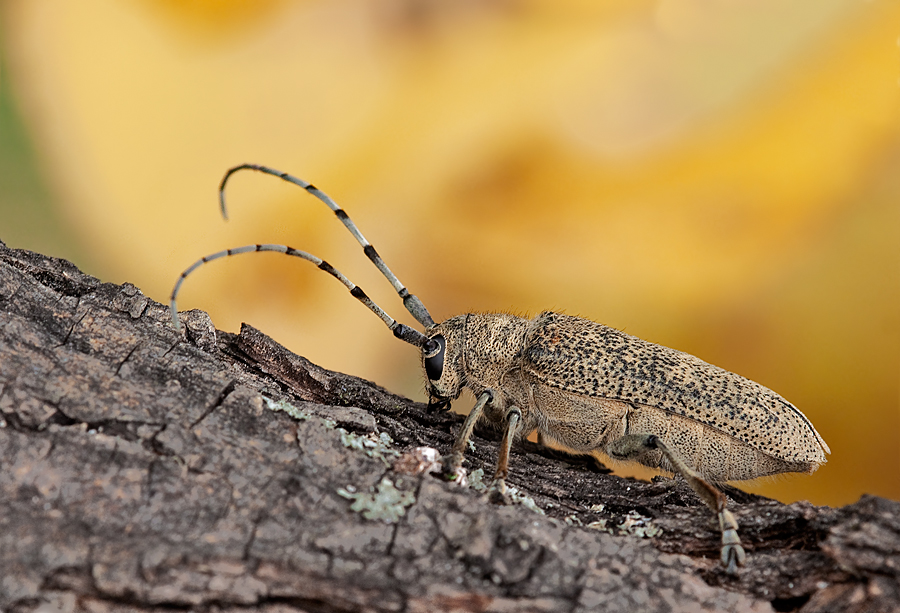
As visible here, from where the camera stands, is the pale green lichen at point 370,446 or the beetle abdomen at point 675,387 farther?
the beetle abdomen at point 675,387

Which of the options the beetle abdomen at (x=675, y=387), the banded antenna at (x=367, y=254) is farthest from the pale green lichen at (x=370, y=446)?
the beetle abdomen at (x=675, y=387)

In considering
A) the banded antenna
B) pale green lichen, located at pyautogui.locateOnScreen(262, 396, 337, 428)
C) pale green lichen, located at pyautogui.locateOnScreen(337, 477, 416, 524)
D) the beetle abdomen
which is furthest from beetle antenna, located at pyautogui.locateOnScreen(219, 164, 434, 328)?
pale green lichen, located at pyautogui.locateOnScreen(337, 477, 416, 524)

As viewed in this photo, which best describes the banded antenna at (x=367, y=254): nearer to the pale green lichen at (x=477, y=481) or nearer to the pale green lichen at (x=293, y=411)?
the pale green lichen at (x=293, y=411)

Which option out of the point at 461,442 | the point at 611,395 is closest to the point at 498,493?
the point at 461,442

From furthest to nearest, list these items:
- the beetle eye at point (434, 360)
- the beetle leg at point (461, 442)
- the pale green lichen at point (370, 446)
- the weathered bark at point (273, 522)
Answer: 1. the beetle eye at point (434, 360)
2. the beetle leg at point (461, 442)
3. the pale green lichen at point (370, 446)
4. the weathered bark at point (273, 522)

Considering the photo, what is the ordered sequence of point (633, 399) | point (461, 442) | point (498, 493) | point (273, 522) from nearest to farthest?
point (273, 522) < point (498, 493) < point (461, 442) < point (633, 399)

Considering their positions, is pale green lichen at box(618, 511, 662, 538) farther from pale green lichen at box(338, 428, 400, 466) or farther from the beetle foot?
pale green lichen at box(338, 428, 400, 466)

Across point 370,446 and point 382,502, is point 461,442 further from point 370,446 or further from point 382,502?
point 382,502
